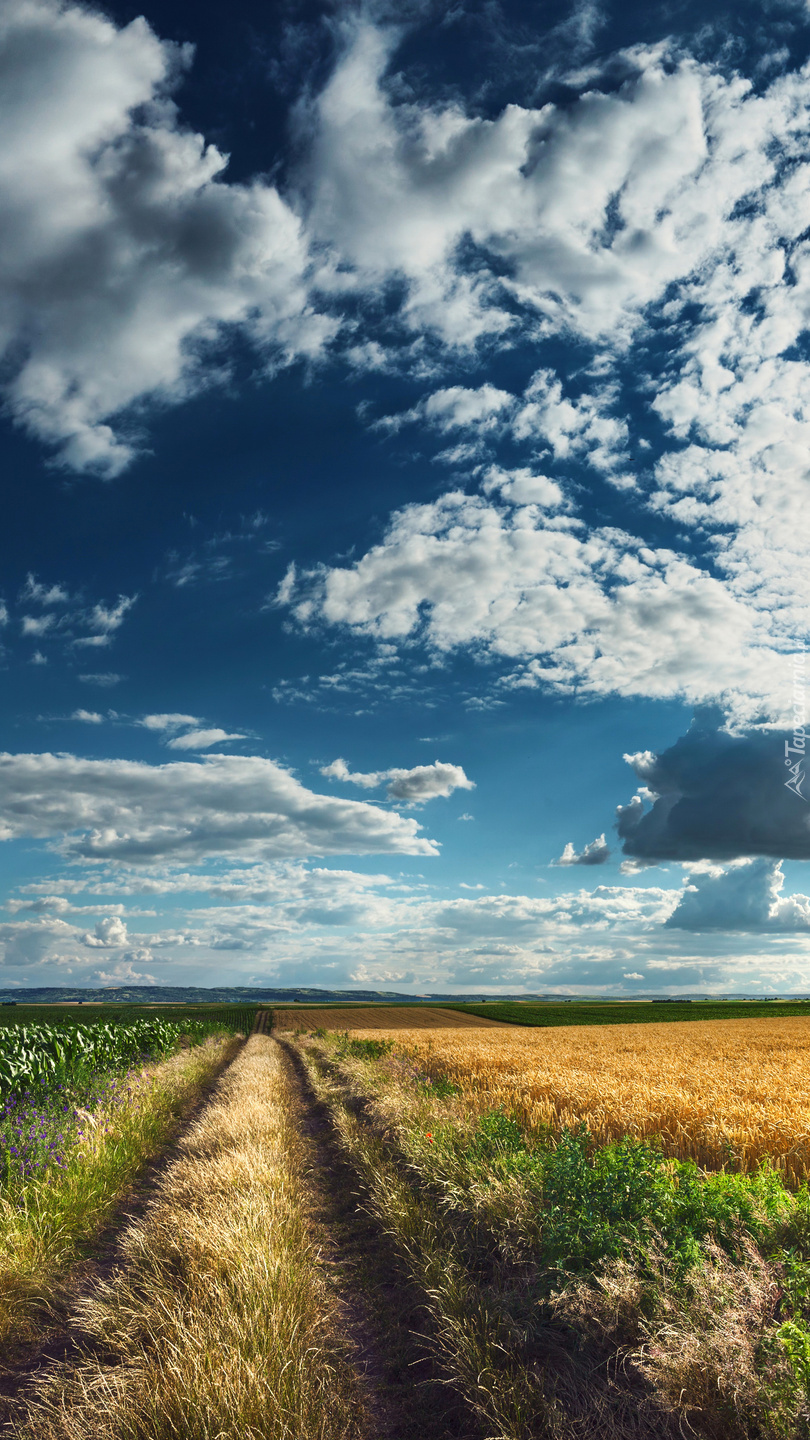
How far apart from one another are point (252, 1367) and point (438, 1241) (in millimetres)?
3465

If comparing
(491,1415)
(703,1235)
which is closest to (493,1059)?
(703,1235)

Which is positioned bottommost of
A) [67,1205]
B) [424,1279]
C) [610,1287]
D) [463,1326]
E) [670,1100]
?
[67,1205]

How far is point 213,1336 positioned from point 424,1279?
240 cm

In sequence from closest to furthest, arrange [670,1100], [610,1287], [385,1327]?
[610,1287] → [385,1327] → [670,1100]

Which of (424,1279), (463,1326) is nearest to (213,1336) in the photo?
(463,1326)

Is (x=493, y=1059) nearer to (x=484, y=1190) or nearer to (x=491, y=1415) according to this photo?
(x=484, y=1190)

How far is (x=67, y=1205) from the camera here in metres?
8.14

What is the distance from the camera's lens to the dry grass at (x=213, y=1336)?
4066 millimetres

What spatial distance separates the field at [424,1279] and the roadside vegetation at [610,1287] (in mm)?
22

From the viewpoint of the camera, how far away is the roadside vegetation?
4.02 metres

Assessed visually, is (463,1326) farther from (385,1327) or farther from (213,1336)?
(213,1336)

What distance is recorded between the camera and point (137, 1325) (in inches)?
208

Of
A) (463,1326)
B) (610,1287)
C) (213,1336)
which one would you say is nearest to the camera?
(213,1336)

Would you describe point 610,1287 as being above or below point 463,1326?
above
